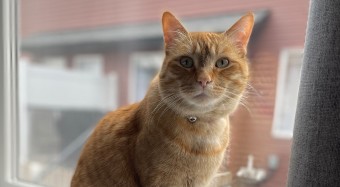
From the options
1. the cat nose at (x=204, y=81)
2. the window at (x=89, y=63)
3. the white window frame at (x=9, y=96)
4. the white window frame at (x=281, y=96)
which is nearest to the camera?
the cat nose at (x=204, y=81)

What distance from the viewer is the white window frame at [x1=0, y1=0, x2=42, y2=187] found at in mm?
1336

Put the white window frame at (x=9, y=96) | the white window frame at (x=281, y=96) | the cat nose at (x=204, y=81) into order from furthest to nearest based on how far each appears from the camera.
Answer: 1. the white window frame at (x=9, y=96)
2. the white window frame at (x=281, y=96)
3. the cat nose at (x=204, y=81)

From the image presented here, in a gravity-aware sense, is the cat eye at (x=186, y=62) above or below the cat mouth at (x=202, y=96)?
above

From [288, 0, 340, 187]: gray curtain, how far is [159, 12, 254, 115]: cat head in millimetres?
173

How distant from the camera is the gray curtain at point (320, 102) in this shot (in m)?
0.58

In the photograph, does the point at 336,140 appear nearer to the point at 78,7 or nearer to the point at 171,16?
the point at 171,16

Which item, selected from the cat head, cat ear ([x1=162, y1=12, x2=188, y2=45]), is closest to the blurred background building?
the cat head

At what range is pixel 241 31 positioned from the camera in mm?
789

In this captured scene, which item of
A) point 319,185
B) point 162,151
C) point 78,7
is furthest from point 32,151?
point 319,185

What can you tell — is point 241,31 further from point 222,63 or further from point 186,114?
point 186,114

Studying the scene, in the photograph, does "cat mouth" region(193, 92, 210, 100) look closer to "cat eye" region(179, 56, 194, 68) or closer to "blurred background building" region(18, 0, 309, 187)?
"cat eye" region(179, 56, 194, 68)

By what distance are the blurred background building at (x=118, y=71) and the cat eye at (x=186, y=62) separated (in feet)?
0.63

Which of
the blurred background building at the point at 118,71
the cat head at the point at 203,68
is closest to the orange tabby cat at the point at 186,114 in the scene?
the cat head at the point at 203,68

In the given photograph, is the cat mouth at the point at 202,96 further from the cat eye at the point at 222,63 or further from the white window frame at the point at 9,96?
the white window frame at the point at 9,96
